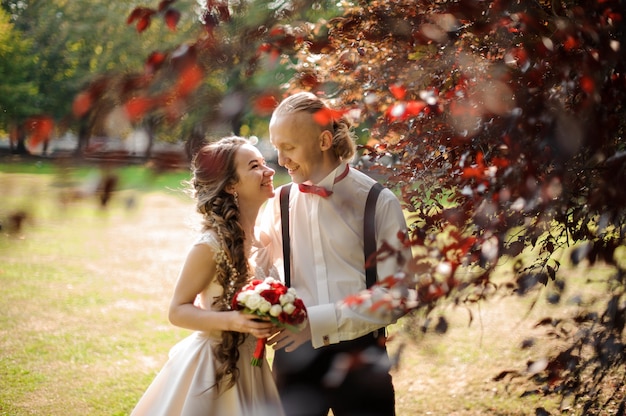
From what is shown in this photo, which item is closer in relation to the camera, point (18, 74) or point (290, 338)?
point (290, 338)

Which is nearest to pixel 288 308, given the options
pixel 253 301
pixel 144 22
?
pixel 253 301

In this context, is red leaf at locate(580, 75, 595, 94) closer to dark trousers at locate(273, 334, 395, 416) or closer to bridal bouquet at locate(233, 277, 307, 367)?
bridal bouquet at locate(233, 277, 307, 367)

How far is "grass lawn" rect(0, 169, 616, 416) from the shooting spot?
84.5 inches

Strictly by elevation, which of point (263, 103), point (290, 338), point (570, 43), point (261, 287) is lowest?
point (290, 338)

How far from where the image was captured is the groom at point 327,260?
9.21ft

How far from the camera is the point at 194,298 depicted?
3.01 metres

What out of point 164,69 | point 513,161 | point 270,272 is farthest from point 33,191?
point 270,272

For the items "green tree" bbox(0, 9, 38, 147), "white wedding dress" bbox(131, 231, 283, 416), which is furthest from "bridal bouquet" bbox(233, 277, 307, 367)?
"green tree" bbox(0, 9, 38, 147)

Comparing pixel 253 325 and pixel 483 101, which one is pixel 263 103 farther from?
pixel 253 325

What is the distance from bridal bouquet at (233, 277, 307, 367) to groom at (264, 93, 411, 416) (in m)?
0.13

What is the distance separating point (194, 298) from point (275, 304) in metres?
0.57

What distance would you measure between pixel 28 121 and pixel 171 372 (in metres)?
1.90

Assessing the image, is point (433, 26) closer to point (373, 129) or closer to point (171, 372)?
point (373, 129)

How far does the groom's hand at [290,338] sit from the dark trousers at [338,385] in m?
0.19
